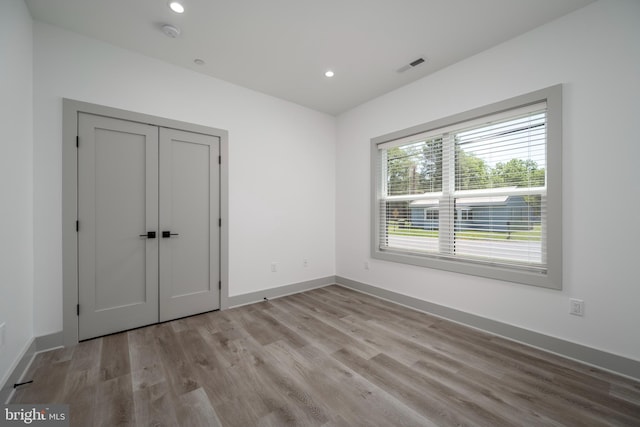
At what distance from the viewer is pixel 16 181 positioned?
1990 millimetres

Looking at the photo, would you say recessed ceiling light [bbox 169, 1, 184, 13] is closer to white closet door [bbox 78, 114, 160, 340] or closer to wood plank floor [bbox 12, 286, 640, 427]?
white closet door [bbox 78, 114, 160, 340]

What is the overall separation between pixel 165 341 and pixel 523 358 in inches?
129

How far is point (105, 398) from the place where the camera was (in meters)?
1.75

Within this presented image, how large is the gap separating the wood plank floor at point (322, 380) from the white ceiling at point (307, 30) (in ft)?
9.81

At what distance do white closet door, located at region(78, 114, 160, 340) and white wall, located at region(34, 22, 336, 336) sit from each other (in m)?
0.19

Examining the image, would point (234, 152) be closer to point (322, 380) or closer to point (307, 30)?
point (307, 30)

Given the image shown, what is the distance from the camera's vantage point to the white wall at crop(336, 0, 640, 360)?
2.01m

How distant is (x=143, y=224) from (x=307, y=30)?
264 cm

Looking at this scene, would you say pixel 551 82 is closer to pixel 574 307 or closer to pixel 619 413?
pixel 574 307

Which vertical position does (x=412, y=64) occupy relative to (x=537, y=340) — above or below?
above

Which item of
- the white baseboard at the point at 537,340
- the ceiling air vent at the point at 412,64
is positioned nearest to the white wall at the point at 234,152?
the ceiling air vent at the point at 412,64

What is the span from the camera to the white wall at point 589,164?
2.01 meters

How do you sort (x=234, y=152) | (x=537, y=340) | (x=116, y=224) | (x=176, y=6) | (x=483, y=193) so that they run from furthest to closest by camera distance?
(x=234, y=152), (x=483, y=193), (x=116, y=224), (x=537, y=340), (x=176, y=6)

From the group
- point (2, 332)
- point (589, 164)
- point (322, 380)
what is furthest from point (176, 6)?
point (589, 164)
